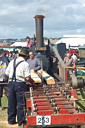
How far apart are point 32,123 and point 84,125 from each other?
2.92 ft

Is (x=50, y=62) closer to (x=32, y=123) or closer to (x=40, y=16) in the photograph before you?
(x=40, y=16)

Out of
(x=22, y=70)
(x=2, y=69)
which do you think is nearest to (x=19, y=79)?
(x=22, y=70)

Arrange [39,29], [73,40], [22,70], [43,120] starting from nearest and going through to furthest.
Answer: [43,120], [22,70], [39,29], [73,40]

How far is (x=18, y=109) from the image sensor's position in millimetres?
5117

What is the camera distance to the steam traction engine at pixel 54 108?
366 centimetres

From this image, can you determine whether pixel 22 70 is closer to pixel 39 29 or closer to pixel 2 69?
pixel 2 69

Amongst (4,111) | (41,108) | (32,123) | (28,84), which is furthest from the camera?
(4,111)

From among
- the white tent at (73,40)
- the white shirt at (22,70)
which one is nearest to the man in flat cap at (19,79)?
the white shirt at (22,70)

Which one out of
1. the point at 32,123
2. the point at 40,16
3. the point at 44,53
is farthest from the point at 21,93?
the point at 40,16

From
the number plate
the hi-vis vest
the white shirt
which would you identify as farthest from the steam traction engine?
the hi-vis vest

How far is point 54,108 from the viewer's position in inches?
154

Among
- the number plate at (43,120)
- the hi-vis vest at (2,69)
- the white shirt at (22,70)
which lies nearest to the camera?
the number plate at (43,120)

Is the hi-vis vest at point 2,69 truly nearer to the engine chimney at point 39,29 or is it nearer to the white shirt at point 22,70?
the white shirt at point 22,70

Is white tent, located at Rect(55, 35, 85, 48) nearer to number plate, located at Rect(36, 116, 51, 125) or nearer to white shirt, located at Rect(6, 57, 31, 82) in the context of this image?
white shirt, located at Rect(6, 57, 31, 82)
